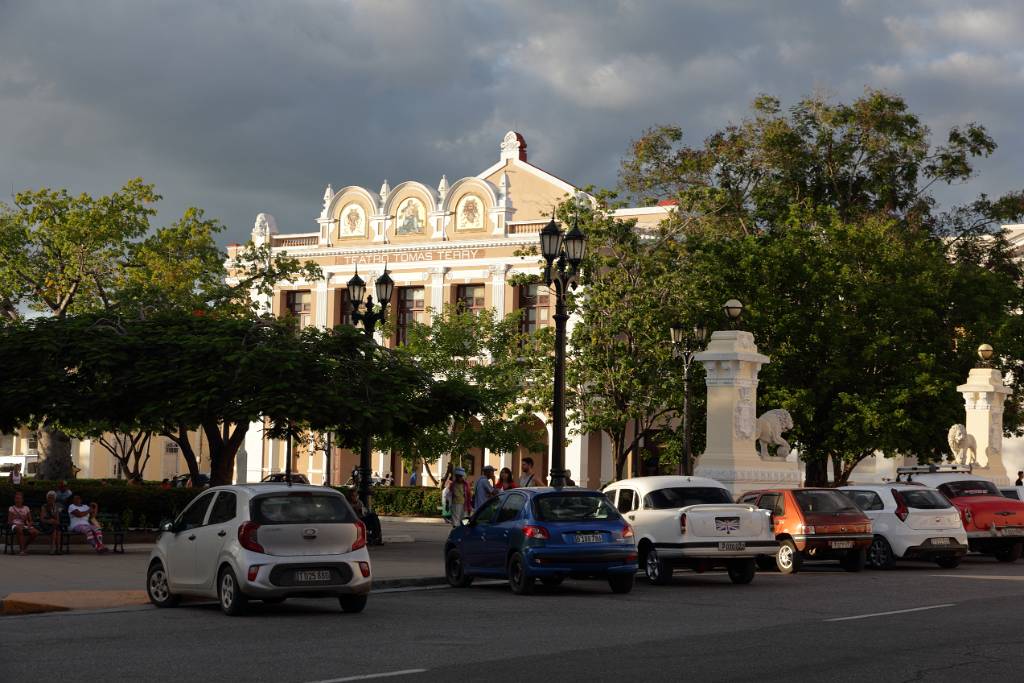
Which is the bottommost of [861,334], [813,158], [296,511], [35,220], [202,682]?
[202,682]

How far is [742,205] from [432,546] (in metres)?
30.1

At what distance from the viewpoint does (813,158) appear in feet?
191

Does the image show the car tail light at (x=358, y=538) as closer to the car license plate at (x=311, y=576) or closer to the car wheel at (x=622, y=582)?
the car license plate at (x=311, y=576)

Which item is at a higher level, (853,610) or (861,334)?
(861,334)

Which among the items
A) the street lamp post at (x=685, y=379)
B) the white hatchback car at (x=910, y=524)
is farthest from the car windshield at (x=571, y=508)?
the street lamp post at (x=685, y=379)

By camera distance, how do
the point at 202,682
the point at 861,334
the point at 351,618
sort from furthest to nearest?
the point at 861,334
the point at 351,618
the point at 202,682

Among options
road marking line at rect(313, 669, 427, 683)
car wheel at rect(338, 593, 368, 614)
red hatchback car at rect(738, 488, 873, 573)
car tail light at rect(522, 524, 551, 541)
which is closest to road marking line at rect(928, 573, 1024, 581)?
red hatchback car at rect(738, 488, 873, 573)

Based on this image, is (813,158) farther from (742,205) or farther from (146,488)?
(146,488)

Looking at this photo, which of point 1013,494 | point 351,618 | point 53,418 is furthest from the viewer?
point 1013,494

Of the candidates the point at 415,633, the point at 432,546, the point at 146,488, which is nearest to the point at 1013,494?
the point at 432,546

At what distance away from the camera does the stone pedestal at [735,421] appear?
33.4 m

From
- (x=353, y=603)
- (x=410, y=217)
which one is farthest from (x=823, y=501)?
(x=410, y=217)

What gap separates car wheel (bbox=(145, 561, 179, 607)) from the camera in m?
17.8

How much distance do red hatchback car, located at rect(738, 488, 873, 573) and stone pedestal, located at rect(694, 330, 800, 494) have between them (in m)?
8.33
